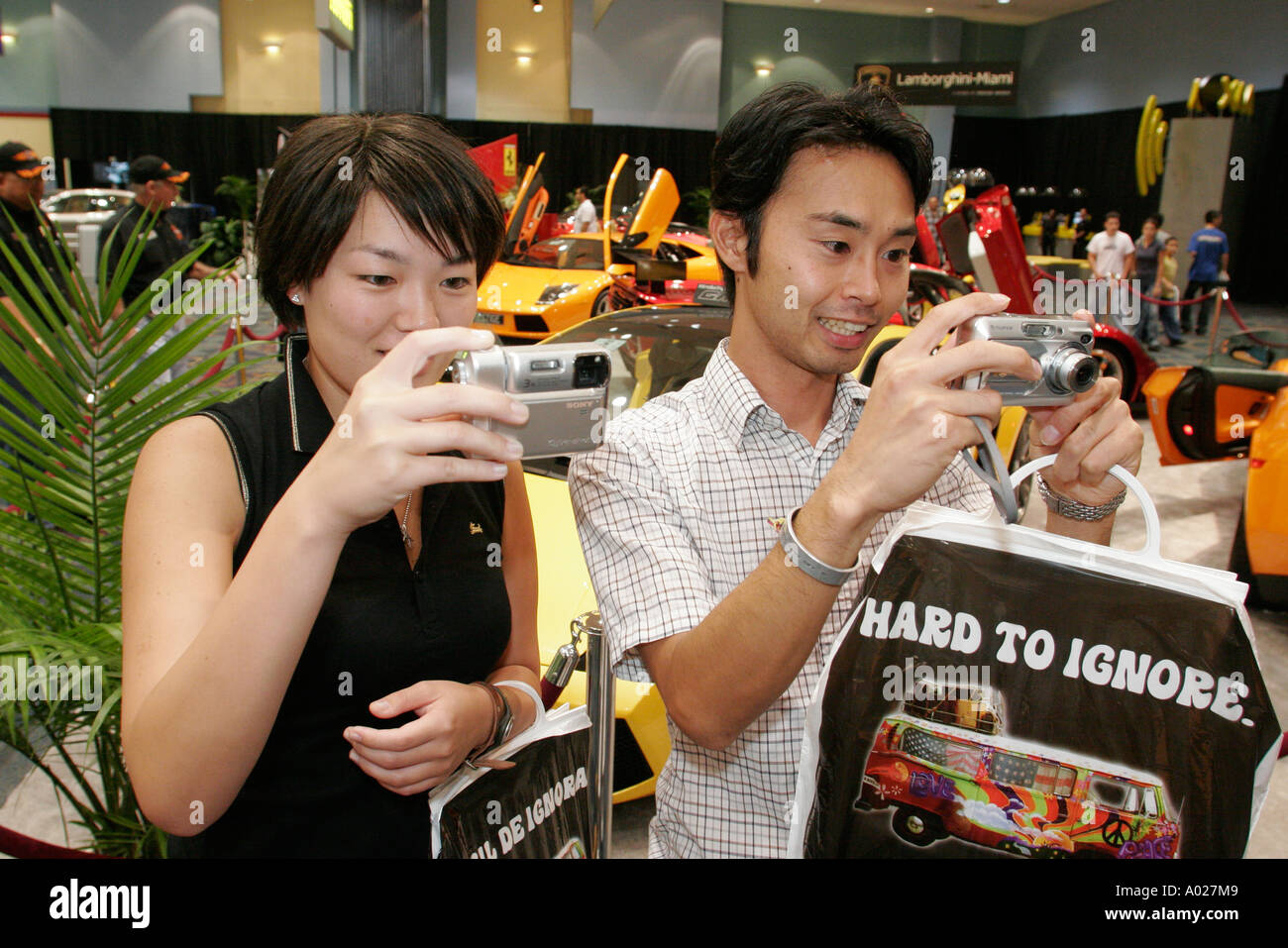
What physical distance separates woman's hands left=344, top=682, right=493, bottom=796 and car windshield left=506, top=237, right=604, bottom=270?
7007 millimetres

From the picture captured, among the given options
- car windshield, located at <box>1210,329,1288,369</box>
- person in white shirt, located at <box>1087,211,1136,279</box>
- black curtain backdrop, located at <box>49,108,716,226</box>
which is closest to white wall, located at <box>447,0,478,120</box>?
black curtain backdrop, located at <box>49,108,716,226</box>

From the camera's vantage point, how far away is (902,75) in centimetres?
1346

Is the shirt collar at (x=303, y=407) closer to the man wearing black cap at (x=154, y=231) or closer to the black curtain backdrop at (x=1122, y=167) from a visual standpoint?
the man wearing black cap at (x=154, y=231)

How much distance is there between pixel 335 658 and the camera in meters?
1.01

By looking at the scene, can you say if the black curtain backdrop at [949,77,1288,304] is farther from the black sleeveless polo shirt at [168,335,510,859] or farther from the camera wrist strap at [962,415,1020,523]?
the black sleeveless polo shirt at [168,335,510,859]

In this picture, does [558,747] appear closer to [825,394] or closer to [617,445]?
[617,445]

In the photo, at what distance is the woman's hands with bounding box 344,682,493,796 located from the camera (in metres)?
0.99

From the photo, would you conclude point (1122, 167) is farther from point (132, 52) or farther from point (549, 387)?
point (549, 387)

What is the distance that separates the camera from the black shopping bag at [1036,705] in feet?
2.99

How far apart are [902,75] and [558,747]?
14.2 meters

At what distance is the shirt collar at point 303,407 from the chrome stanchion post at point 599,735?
19.5 inches

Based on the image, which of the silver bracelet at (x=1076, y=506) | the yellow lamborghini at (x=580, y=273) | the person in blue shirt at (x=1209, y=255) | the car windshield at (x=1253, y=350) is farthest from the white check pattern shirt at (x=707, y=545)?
the person in blue shirt at (x=1209, y=255)

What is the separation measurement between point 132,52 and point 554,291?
14.8 meters
